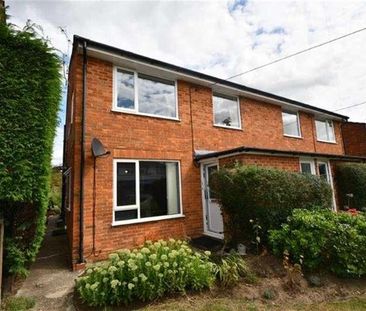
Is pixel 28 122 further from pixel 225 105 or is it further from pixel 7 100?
pixel 225 105

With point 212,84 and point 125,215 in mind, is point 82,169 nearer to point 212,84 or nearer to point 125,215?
point 125,215

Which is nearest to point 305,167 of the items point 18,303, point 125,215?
point 125,215

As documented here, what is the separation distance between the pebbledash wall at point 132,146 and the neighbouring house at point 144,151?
28 millimetres

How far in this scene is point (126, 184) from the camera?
7.25 metres

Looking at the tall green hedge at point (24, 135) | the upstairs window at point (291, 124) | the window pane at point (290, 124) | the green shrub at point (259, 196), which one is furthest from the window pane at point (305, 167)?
the tall green hedge at point (24, 135)

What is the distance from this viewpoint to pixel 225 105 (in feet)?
34.9

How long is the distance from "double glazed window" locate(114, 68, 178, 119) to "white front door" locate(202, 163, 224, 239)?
2.34 metres

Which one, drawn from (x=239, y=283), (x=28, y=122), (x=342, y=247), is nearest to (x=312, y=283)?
(x=342, y=247)

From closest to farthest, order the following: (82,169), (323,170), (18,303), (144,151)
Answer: (18,303), (82,169), (144,151), (323,170)

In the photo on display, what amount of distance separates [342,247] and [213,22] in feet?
22.8

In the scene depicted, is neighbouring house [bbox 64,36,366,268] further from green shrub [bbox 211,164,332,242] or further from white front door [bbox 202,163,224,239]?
green shrub [bbox 211,164,332,242]

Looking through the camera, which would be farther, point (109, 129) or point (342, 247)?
point (109, 129)

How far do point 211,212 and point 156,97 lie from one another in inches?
179

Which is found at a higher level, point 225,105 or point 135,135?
point 225,105
